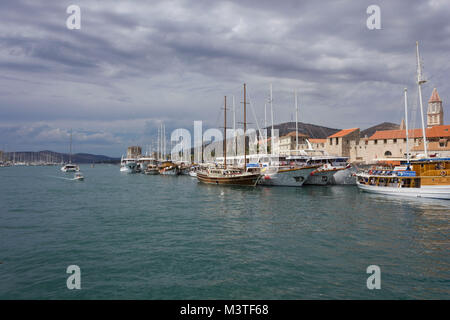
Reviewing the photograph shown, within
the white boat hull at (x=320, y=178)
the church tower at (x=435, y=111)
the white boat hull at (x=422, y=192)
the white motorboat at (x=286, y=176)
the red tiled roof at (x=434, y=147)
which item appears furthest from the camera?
the church tower at (x=435, y=111)

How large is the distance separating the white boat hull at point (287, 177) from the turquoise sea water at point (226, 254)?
2107 cm

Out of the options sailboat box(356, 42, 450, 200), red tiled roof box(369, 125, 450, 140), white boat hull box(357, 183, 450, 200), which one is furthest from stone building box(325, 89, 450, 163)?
white boat hull box(357, 183, 450, 200)

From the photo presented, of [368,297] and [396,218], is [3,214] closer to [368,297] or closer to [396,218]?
[368,297]

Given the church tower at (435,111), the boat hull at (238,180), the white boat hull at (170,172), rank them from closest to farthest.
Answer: the boat hull at (238,180)
the white boat hull at (170,172)
the church tower at (435,111)

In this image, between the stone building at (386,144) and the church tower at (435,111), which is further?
the church tower at (435,111)

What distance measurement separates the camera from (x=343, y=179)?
4856 cm

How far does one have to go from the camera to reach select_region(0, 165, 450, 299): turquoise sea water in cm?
882

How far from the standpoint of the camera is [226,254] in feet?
39.4

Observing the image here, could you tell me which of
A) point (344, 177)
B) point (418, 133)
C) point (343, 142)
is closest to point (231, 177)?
point (344, 177)

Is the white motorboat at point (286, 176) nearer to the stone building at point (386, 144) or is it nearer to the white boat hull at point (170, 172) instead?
the stone building at point (386, 144)

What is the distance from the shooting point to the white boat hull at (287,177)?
42.9 m

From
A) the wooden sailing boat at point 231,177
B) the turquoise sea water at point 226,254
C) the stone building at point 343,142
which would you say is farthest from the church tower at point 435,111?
the turquoise sea water at point 226,254

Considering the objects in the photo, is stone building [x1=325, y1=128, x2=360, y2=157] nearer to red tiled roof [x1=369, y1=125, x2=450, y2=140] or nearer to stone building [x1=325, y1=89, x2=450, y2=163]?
stone building [x1=325, y1=89, x2=450, y2=163]

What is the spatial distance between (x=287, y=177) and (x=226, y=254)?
32870 millimetres
